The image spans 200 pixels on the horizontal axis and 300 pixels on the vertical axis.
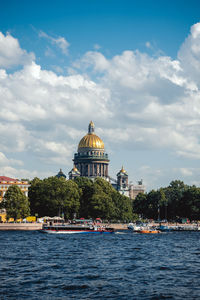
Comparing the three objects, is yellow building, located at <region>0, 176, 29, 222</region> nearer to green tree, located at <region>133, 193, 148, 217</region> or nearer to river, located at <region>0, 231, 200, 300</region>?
green tree, located at <region>133, 193, 148, 217</region>

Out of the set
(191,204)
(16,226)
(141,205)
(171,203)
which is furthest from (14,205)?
(141,205)

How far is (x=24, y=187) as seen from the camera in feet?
433

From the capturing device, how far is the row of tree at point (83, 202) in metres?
114

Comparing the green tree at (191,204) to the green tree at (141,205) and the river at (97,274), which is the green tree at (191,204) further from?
the river at (97,274)

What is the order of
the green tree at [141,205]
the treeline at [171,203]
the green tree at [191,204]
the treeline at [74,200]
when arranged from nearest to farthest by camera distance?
the treeline at [74,200] < the green tree at [191,204] < the treeline at [171,203] < the green tree at [141,205]

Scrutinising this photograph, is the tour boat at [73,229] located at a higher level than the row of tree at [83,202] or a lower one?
lower

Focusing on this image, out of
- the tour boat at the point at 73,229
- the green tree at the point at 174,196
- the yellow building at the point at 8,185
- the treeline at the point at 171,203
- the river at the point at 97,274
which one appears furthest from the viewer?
the green tree at the point at 174,196

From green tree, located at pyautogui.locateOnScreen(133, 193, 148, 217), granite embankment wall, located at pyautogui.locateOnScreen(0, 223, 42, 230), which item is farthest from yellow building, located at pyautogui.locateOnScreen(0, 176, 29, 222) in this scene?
green tree, located at pyautogui.locateOnScreen(133, 193, 148, 217)

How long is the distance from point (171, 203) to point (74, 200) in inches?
1600

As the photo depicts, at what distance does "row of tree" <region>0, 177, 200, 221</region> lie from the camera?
113812 millimetres

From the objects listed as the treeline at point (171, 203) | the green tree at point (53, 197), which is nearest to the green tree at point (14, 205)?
the green tree at point (53, 197)

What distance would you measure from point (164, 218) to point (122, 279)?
129m

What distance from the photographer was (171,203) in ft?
519

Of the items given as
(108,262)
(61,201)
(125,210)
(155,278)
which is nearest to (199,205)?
(125,210)
